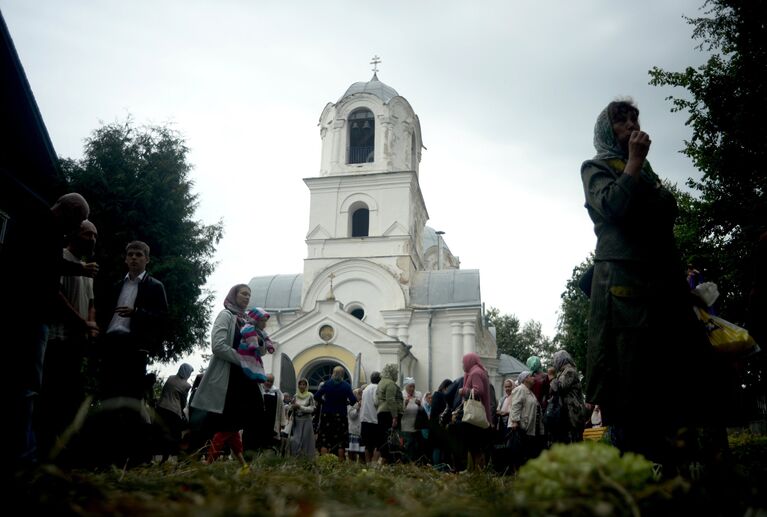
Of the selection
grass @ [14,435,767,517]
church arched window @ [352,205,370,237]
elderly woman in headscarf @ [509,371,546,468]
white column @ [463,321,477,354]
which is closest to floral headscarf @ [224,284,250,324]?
grass @ [14,435,767,517]

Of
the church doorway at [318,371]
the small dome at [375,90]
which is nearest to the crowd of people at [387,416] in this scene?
the church doorway at [318,371]

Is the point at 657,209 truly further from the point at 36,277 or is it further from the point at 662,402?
the point at 36,277

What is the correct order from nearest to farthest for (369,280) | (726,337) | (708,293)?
(726,337)
(708,293)
(369,280)

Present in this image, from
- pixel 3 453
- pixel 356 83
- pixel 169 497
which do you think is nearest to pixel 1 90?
pixel 3 453

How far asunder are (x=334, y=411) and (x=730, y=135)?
10258mm

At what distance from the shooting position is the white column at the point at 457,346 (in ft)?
78.7

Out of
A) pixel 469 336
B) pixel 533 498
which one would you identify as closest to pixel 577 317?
pixel 469 336

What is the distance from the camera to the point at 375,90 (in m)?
28.9

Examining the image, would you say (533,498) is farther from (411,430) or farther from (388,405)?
(411,430)

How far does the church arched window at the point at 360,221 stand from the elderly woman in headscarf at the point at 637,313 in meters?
24.8

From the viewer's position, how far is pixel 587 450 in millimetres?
1604

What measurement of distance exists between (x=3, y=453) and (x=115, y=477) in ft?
2.02

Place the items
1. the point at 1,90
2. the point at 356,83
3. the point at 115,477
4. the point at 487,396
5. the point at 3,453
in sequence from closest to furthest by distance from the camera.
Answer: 1. the point at 115,477
2. the point at 3,453
3. the point at 487,396
4. the point at 1,90
5. the point at 356,83

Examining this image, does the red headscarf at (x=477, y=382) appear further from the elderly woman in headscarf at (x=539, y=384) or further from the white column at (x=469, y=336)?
the white column at (x=469, y=336)
